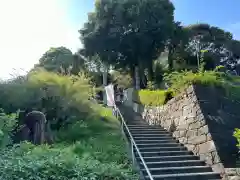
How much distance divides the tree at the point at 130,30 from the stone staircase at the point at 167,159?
10.0 m

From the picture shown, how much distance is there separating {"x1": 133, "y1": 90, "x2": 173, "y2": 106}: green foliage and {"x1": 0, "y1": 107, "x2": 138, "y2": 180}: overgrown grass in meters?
2.94

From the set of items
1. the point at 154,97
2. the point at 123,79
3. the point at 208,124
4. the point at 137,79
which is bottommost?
the point at 208,124

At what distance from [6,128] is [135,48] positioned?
45.8ft

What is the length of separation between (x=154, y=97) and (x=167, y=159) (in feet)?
13.3

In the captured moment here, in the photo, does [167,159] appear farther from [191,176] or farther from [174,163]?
A: [191,176]

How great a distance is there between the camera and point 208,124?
22.6 ft

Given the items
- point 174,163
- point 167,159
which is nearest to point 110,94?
point 167,159

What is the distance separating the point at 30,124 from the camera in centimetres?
647

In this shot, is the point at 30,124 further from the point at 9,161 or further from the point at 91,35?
the point at 91,35

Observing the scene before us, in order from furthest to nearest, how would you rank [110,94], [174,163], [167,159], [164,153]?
1. [110,94]
2. [164,153]
3. [167,159]
4. [174,163]

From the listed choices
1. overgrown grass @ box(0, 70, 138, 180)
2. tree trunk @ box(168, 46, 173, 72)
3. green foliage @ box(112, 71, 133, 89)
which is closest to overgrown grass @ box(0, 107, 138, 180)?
overgrown grass @ box(0, 70, 138, 180)

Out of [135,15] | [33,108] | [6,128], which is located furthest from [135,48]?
[6,128]

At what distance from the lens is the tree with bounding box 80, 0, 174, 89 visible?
693 inches

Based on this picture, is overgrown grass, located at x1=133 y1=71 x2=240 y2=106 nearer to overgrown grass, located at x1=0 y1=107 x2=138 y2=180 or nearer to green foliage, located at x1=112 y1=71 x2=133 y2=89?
overgrown grass, located at x1=0 y1=107 x2=138 y2=180
